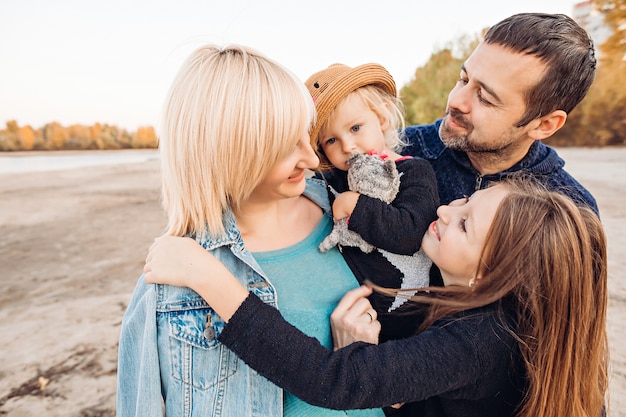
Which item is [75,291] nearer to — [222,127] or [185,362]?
[185,362]

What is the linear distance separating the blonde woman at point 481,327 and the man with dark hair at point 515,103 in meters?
0.82

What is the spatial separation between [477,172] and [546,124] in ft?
1.61

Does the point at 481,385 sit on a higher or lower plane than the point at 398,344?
lower

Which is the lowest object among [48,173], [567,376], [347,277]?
[48,173]

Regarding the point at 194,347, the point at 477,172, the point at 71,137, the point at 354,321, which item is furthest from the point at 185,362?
the point at 71,137

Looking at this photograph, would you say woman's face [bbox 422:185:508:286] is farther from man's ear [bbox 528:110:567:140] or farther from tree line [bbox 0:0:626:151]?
tree line [bbox 0:0:626:151]

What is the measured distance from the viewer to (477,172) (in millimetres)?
2361

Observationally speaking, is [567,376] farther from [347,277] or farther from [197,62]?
[197,62]

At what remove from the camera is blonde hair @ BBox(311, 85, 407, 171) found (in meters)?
1.98

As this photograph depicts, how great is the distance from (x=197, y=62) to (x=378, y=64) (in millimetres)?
966

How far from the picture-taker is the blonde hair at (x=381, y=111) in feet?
6.49

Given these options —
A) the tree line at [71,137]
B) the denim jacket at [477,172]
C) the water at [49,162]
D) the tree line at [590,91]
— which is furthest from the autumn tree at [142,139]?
the denim jacket at [477,172]

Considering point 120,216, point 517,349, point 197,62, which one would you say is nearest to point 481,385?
point 517,349

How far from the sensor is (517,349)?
136 centimetres
